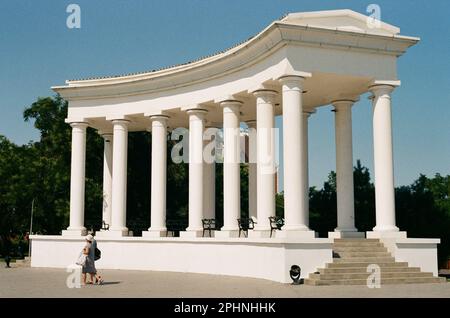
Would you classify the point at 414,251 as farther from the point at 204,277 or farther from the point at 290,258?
the point at 204,277

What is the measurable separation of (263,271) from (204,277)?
604 cm

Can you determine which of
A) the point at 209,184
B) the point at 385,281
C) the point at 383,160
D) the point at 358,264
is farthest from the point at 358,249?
the point at 209,184

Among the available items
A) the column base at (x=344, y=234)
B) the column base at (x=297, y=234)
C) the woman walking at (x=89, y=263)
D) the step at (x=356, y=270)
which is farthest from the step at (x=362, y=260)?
the woman walking at (x=89, y=263)

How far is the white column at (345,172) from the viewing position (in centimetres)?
6059

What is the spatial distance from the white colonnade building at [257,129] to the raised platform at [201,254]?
107 mm

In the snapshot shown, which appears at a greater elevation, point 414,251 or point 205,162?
point 205,162

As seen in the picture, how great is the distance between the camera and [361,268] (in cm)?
4741

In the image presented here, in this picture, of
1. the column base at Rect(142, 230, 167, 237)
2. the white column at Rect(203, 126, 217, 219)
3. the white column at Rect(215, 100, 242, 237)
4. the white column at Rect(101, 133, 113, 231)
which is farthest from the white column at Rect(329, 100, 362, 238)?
the white column at Rect(101, 133, 113, 231)

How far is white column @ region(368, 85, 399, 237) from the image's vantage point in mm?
53094

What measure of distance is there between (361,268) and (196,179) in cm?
2216

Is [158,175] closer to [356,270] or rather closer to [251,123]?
[251,123]

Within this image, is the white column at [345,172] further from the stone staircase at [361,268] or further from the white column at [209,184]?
the white column at [209,184]
